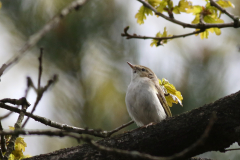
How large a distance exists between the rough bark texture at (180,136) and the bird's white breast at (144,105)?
4.08 feet

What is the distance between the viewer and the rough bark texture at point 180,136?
2.76 m

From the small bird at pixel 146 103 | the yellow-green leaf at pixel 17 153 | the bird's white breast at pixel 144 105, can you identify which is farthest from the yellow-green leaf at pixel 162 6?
the yellow-green leaf at pixel 17 153

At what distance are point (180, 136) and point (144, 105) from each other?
4.86 feet

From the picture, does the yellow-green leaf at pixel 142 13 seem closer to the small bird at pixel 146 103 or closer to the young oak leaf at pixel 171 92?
the young oak leaf at pixel 171 92

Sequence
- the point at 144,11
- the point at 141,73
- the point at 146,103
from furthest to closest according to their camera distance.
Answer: the point at 141,73 → the point at 146,103 → the point at 144,11

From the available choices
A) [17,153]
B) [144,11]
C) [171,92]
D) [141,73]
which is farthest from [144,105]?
[17,153]

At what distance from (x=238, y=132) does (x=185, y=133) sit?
0.51 meters

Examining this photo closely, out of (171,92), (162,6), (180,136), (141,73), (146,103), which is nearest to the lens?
(180,136)

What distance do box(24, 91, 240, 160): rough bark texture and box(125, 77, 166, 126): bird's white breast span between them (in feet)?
4.08

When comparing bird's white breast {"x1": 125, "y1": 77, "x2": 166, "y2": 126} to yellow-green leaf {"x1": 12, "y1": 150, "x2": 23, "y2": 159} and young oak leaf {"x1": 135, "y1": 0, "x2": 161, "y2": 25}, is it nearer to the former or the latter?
young oak leaf {"x1": 135, "y1": 0, "x2": 161, "y2": 25}

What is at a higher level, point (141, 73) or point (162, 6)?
point (141, 73)

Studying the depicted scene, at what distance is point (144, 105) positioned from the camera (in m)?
4.31

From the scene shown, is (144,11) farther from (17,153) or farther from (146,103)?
(17,153)

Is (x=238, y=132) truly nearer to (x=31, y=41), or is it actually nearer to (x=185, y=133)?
(x=185, y=133)
